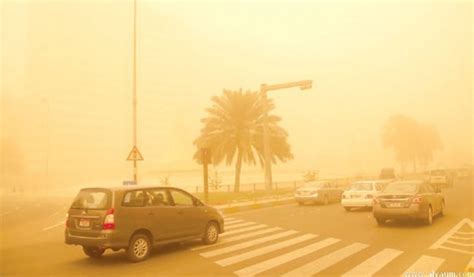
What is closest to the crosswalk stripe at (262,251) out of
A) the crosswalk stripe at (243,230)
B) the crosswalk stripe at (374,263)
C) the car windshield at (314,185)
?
the crosswalk stripe at (243,230)

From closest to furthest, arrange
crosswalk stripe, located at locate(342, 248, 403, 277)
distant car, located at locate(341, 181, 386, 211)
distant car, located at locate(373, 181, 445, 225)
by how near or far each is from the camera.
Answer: crosswalk stripe, located at locate(342, 248, 403, 277), distant car, located at locate(373, 181, 445, 225), distant car, located at locate(341, 181, 386, 211)

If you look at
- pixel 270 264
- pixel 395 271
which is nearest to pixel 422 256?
pixel 395 271

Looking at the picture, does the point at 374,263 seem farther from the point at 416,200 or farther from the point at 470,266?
the point at 416,200

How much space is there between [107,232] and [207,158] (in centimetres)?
1256

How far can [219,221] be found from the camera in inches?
484

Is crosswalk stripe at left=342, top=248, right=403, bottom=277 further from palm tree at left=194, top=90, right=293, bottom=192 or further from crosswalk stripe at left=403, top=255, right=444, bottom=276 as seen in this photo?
palm tree at left=194, top=90, right=293, bottom=192

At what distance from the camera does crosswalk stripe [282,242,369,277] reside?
325 inches

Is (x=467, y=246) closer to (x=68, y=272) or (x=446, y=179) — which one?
(x=68, y=272)

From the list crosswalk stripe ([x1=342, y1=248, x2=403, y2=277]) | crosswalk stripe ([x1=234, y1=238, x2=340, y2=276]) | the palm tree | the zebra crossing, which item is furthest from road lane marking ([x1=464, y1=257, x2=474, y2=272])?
the palm tree

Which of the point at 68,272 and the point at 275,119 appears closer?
the point at 68,272

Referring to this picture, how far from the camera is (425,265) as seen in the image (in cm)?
859

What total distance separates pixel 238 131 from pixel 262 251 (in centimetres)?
2816

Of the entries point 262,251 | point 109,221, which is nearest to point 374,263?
point 262,251

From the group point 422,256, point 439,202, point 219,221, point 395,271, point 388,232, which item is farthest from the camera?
point 439,202
